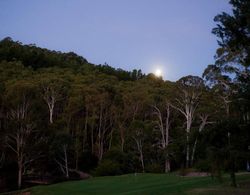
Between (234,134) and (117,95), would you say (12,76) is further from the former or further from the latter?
(234,134)

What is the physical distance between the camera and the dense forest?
1783 inches

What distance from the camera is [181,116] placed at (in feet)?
195

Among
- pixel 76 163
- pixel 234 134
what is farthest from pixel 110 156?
pixel 234 134

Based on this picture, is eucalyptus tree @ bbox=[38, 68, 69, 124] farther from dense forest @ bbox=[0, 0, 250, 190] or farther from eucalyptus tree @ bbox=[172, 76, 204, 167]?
eucalyptus tree @ bbox=[172, 76, 204, 167]

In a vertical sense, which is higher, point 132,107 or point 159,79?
point 159,79

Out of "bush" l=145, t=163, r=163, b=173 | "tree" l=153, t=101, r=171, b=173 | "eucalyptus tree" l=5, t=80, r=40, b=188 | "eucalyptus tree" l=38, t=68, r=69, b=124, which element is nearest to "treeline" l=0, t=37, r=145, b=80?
"eucalyptus tree" l=38, t=68, r=69, b=124

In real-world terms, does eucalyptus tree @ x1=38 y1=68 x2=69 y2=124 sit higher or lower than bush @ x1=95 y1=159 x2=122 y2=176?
higher

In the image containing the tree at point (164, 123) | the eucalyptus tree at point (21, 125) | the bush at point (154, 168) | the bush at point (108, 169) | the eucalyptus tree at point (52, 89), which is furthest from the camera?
the eucalyptus tree at point (52, 89)

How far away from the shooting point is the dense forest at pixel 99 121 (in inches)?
1783

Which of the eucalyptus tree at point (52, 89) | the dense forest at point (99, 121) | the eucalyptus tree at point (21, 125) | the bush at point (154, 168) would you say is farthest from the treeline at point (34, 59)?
the bush at point (154, 168)

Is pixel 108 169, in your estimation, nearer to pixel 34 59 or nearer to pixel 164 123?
pixel 164 123

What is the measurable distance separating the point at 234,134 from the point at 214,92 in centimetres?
2730

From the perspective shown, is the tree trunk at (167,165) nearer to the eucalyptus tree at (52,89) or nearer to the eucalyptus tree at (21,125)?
the eucalyptus tree at (21,125)

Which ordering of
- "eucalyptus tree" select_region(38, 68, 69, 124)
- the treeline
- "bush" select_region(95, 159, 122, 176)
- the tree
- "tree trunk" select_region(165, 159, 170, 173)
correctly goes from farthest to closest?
the treeline, "eucalyptus tree" select_region(38, 68, 69, 124), the tree, "tree trunk" select_region(165, 159, 170, 173), "bush" select_region(95, 159, 122, 176)
